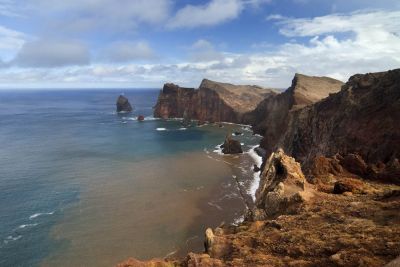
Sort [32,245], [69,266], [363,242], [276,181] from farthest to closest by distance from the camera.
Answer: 1. [32,245]
2. [69,266]
3. [276,181]
4. [363,242]

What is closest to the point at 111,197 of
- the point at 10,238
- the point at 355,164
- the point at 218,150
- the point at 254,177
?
the point at 10,238

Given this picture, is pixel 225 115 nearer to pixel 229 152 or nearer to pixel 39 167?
pixel 229 152

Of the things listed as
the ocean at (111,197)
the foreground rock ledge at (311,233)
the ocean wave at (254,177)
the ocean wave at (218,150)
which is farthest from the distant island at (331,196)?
the ocean wave at (218,150)

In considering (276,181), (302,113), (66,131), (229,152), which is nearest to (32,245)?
(276,181)

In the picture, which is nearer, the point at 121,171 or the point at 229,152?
the point at 121,171

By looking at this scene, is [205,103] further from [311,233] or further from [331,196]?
[311,233]
